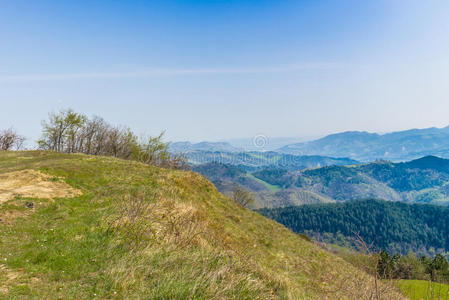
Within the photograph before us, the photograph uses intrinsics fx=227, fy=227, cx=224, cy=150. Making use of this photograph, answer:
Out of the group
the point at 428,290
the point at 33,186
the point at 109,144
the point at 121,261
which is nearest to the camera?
the point at 428,290

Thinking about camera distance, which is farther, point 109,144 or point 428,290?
point 109,144

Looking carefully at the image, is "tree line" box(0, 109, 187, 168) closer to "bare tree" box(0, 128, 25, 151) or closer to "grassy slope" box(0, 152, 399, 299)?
"bare tree" box(0, 128, 25, 151)

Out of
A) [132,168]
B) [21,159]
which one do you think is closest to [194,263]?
[132,168]

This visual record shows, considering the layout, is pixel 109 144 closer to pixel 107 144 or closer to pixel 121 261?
pixel 107 144

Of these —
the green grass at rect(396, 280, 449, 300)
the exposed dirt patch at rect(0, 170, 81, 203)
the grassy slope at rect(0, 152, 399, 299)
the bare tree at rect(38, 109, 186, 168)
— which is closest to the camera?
the green grass at rect(396, 280, 449, 300)

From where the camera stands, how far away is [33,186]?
1562 cm

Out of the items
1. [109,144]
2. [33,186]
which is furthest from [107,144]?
[33,186]

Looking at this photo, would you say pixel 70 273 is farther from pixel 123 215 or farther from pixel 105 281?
pixel 123 215

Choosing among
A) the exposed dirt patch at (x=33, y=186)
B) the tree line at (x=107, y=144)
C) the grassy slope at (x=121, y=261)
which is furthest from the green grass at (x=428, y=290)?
the tree line at (x=107, y=144)

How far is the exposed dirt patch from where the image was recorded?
544 inches

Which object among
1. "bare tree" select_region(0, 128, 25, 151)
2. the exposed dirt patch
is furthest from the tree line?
the exposed dirt patch

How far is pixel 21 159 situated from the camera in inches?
1161

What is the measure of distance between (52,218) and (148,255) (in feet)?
24.7

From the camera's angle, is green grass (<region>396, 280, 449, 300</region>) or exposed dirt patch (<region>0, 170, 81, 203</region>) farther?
exposed dirt patch (<region>0, 170, 81, 203</region>)
